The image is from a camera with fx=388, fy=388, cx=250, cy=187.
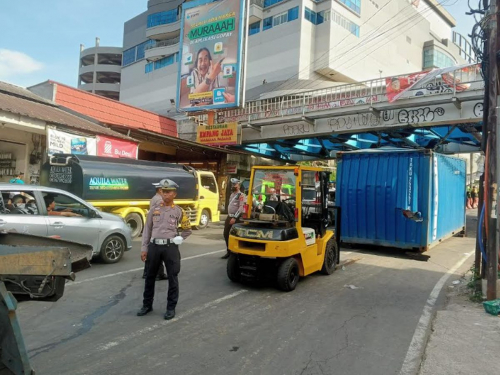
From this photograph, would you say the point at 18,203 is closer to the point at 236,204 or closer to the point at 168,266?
the point at 168,266

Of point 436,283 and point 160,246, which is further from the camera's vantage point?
point 436,283

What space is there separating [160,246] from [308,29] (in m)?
42.9

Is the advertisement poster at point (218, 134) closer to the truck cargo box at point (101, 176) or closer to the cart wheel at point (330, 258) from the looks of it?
the truck cargo box at point (101, 176)

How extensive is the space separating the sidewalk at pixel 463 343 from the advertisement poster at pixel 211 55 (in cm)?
1680

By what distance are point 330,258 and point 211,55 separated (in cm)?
1682

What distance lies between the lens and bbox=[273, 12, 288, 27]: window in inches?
1730

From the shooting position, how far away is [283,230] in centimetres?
642

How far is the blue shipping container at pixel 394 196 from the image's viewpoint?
1022 centimetres

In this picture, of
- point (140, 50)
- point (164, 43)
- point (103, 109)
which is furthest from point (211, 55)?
point (140, 50)

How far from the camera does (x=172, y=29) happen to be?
5850 cm

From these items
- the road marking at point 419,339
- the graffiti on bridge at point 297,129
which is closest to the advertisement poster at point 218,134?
the graffiti on bridge at point 297,129

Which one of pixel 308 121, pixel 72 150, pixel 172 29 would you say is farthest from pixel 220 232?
pixel 172 29

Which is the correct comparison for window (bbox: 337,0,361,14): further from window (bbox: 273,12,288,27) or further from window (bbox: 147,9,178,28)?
window (bbox: 147,9,178,28)

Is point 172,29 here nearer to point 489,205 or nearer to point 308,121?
point 308,121
